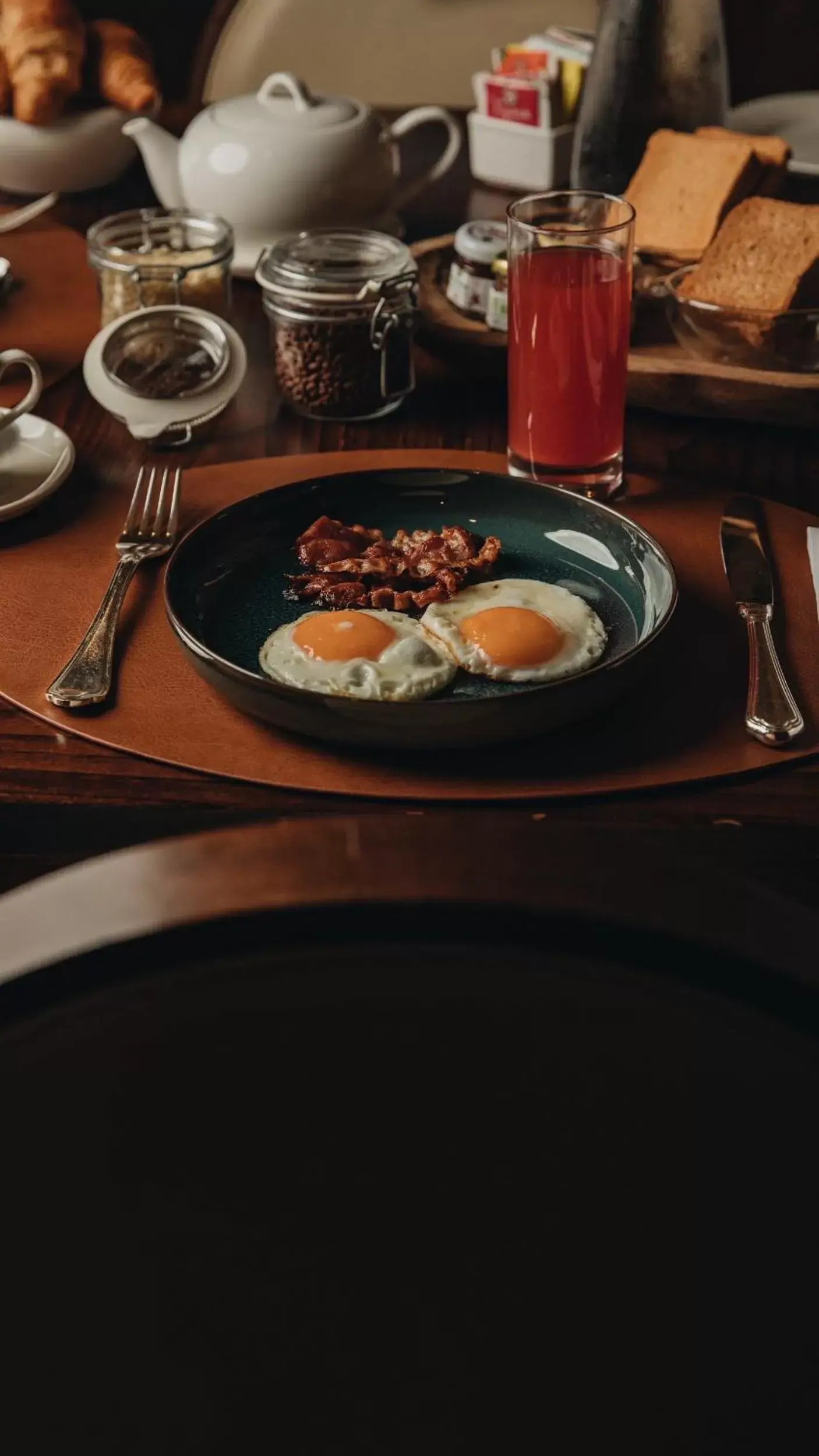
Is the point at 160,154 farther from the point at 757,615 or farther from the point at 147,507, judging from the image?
the point at 757,615

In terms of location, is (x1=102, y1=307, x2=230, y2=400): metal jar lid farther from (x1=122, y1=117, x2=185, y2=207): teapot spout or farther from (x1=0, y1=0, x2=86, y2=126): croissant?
(x1=0, y1=0, x2=86, y2=126): croissant

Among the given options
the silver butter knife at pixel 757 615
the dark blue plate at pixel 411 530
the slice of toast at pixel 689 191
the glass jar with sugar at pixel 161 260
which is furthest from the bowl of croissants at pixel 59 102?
the silver butter knife at pixel 757 615

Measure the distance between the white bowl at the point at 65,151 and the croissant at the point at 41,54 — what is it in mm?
21

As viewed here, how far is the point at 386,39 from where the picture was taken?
2.71m

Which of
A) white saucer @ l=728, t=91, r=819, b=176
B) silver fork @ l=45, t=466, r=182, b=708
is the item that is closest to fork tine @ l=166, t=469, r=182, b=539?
silver fork @ l=45, t=466, r=182, b=708

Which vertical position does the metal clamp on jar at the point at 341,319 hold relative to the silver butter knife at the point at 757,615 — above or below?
above

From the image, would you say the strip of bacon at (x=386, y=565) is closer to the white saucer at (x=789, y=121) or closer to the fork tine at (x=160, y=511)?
the fork tine at (x=160, y=511)

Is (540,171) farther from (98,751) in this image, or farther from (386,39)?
(98,751)

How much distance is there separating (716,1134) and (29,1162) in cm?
15

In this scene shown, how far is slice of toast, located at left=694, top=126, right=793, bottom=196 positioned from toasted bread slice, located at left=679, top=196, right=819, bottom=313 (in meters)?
0.21

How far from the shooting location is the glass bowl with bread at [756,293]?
1.24 m

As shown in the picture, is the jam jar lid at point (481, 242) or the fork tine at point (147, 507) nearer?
the fork tine at point (147, 507)

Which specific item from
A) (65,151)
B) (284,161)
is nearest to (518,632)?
(284,161)

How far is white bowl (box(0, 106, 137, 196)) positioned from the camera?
1.86 meters
